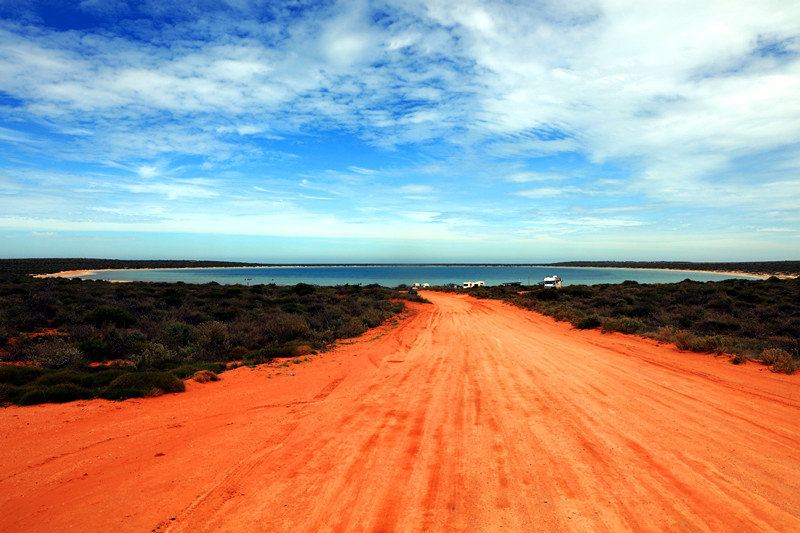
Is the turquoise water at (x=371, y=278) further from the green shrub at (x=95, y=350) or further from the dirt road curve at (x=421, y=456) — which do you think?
the dirt road curve at (x=421, y=456)

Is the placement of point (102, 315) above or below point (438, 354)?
above

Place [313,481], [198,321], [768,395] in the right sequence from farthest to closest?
[198,321], [768,395], [313,481]

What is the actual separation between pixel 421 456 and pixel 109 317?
561 inches

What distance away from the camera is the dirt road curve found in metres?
3.81

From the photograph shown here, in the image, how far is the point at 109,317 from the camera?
13.8 metres

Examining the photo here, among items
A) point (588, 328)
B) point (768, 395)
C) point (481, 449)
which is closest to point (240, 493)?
point (481, 449)

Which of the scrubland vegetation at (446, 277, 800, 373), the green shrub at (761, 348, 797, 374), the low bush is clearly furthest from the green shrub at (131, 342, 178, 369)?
the scrubland vegetation at (446, 277, 800, 373)

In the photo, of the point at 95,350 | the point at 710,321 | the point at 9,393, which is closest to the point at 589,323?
the point at 710,321

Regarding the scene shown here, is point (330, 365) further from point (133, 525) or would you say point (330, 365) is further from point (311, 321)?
point (133, 525)

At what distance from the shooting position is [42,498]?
4.08 metres

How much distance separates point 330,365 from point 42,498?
6984 mm

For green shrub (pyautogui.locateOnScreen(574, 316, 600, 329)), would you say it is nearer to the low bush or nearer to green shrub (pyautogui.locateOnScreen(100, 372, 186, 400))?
the low bush

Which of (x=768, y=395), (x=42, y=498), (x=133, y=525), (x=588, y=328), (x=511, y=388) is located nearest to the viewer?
(x=133, y=525)

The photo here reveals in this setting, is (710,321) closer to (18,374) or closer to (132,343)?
(132,343)
